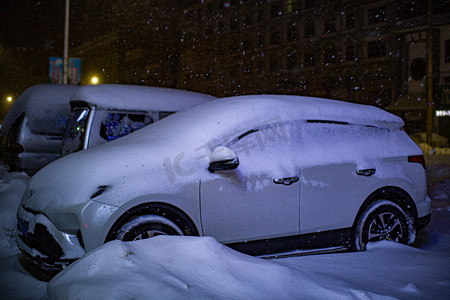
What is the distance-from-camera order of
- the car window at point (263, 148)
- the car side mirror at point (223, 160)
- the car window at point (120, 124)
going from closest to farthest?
the car side mirror at point (223, 160) → the car window at point (263, 148) → the car window at point (120, 124)

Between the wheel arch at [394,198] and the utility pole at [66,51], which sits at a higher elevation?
the utility pole at [66,51]

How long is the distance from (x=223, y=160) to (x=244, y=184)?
0.32 m

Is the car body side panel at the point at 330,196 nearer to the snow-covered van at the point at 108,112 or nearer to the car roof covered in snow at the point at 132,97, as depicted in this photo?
the snow-covered van at the point at 108,112

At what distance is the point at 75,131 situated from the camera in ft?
21.7

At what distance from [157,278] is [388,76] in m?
34.2

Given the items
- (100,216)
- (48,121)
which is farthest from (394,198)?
(48,121)

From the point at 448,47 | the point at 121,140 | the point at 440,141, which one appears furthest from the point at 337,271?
the point at 448,47

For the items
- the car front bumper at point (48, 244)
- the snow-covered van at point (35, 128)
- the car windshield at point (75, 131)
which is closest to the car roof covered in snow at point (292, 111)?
the car front bumper at point (48, 244)

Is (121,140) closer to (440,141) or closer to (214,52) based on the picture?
(440,141)

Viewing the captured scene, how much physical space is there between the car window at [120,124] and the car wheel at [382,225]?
4114 mm

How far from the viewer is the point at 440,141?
2238 cm

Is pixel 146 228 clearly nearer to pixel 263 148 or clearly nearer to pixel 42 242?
pixel 42 242

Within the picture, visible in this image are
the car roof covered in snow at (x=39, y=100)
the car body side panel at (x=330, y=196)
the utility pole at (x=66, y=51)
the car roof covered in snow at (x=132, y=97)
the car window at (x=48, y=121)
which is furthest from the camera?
the utility pole at (x=66, y=51)

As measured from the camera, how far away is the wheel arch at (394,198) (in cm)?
405
